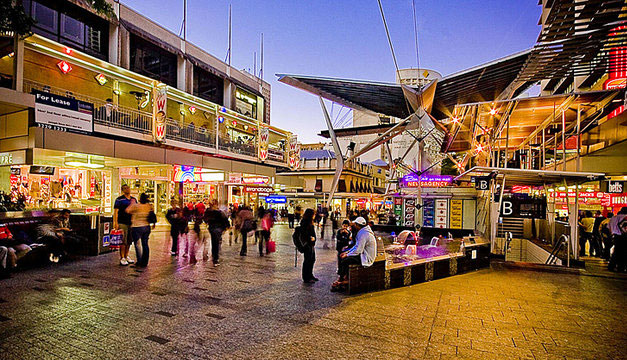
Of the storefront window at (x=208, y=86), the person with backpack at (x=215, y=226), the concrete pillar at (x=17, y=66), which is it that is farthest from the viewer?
the storefront window at (x=208, y=86)

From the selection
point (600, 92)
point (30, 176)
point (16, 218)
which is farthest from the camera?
point (30, 176)

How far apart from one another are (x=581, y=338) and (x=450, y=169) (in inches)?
1647

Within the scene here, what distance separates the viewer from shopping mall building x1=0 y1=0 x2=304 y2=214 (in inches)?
523

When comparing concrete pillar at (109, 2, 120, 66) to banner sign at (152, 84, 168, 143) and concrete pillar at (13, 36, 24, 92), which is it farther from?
concrete pillar at (13, 36, 24, 92)

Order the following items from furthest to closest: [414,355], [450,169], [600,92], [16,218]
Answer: [450,169]
[600,92]
[16,218]
[414,355]

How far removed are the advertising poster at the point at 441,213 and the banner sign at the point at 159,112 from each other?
1667 centimetres

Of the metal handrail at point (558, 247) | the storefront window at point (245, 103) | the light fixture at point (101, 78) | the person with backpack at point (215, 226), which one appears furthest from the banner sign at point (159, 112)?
the metal handrail at point (558, 247)

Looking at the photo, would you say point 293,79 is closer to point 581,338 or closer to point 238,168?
point 238,168

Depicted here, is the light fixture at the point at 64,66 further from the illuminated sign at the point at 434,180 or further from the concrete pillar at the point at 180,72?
the illuminated sign at the point at 434,180

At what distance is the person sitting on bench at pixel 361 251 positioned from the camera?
24.2ft

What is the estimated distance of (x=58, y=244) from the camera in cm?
948

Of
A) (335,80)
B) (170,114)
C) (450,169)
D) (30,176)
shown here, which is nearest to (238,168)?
(170,114)

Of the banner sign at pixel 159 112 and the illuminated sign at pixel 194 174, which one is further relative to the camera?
the illuminated sign at pixel 194 174

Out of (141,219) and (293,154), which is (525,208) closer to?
(141,219)
